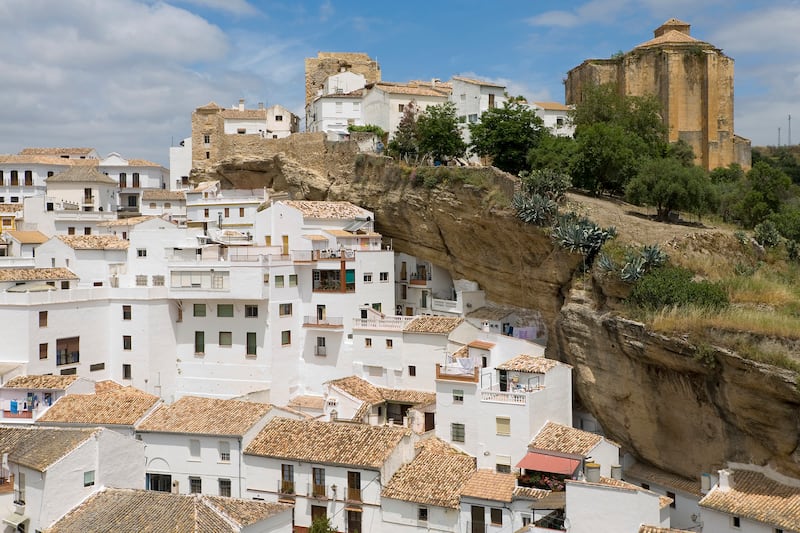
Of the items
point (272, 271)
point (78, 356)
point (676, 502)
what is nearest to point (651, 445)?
point (676, 502)

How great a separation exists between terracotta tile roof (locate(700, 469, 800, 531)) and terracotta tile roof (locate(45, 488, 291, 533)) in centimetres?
1214

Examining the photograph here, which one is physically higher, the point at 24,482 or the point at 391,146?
the point at 391,146

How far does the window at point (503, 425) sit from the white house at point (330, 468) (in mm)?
2945

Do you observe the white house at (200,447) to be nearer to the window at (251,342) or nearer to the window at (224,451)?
the window at (224,451)

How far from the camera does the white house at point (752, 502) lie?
20875 millimetres

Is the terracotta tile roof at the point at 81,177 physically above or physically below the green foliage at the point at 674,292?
above

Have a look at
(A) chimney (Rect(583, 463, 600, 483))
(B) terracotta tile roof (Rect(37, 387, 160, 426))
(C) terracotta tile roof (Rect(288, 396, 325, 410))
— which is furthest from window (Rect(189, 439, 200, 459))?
(A) chimney (Rect(583, 463, 600, 483))

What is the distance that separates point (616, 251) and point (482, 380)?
6475mm

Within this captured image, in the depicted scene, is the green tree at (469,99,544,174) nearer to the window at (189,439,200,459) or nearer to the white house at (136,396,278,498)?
the white house at (136,396,278,498)

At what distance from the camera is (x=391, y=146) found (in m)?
40.9

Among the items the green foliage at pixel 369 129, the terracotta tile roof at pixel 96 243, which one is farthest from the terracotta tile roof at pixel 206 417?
the green foliage at pixel 369 129

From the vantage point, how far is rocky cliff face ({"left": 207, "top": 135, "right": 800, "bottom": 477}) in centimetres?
2266

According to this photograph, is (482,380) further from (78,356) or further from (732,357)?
(78,356)

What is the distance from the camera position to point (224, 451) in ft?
90.6
